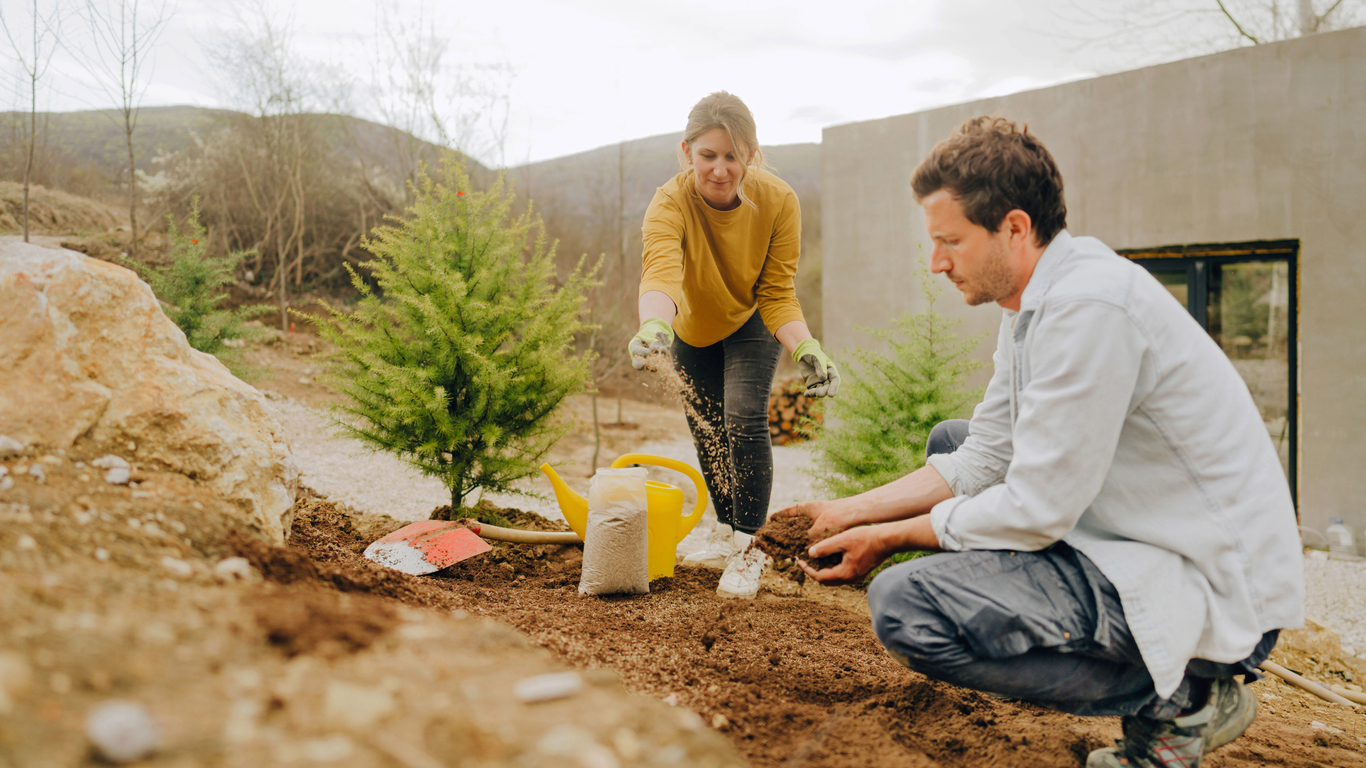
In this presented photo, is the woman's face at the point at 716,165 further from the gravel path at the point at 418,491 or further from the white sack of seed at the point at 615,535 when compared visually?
the gravel path at the point at 418,491

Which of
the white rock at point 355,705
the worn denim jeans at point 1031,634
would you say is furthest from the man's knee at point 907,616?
the white rock at point 355,705

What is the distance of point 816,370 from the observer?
2.84 metres

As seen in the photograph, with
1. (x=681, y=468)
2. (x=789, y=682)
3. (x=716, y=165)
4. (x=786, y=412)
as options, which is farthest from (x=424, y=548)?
(x=786, y=412)

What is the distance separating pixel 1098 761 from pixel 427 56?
12242 millimetres

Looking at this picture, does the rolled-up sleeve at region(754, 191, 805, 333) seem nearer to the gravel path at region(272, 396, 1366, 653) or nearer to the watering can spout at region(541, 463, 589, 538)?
the watering can spout at region(541, 463, 589, 538)

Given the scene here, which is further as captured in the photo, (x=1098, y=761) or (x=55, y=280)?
(x=55, y=280)

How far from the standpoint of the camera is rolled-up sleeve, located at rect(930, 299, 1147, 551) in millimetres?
1329

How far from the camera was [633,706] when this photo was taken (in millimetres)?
933

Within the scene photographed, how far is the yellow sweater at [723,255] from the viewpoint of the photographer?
277cm

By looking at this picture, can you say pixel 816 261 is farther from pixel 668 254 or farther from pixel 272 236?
pixel 668 254

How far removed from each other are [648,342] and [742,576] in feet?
3.42

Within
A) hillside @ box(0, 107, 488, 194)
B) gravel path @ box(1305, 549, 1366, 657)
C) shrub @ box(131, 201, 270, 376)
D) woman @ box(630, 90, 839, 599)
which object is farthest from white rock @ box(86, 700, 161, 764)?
hillside @ box(0, 107, 488, 194)

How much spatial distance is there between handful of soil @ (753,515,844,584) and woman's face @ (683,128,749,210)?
1.39m

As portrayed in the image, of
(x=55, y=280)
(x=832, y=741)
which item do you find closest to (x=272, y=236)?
(x=55, y=280)
